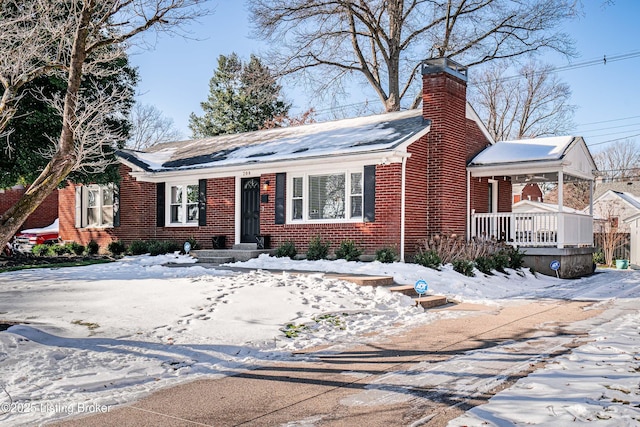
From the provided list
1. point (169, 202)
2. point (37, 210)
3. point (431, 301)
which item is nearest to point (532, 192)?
point (169, 202)

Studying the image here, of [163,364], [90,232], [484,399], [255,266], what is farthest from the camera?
[90,232]

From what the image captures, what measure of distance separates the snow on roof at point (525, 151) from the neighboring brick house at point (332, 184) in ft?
1.83

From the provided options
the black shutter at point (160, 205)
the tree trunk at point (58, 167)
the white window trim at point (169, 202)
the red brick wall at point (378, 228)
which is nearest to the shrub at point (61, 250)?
the black shutter at point (160, 205)

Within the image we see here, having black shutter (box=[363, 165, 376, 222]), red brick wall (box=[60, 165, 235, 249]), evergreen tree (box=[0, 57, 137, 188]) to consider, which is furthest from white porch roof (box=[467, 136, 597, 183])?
evergreen tree (box=[0, 57, 137, 188])

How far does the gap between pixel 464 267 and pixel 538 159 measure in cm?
457

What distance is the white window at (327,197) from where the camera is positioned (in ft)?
50.5

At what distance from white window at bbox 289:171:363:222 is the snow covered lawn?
269 cm

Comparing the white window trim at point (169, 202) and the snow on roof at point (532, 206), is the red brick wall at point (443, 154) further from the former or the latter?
the snow on roof at point (532, 206)

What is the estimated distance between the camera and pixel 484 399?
476cm

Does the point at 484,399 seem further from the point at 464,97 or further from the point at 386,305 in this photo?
the point at 464,97

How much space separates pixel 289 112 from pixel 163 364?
36.5 metres

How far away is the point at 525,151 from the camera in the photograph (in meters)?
16.8

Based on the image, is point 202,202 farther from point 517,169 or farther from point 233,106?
point 233,106

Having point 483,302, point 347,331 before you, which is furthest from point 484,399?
point 483,302
